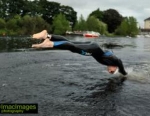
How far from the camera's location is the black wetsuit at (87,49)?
502 inches

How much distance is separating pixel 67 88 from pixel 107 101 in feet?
8.36

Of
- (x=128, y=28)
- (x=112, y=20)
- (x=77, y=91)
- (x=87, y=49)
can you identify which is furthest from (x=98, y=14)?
(x=77, y=91)

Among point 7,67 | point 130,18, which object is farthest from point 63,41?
point 130,18

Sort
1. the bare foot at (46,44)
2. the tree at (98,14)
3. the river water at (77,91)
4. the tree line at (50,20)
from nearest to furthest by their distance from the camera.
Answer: the river water at (77,91), the bare foot at (46,44), the tree line at (50,20), the tree at (98,14)

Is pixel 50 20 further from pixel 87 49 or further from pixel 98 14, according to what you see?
pixel 87 49

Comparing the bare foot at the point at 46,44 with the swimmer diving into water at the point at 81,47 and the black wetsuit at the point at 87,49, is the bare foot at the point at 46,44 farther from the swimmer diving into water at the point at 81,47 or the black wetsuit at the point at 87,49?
the black wetsuit at the point at 87,49

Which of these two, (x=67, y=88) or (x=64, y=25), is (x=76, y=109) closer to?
(x=67, y=88)

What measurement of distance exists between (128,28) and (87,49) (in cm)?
14039

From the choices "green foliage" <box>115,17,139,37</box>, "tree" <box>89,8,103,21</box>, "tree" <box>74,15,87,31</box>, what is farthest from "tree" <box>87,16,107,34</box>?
"tree" <box>89,8,103,21</box>

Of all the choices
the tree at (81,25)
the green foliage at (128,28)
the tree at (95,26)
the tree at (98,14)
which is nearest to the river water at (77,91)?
the tree at (95,26)

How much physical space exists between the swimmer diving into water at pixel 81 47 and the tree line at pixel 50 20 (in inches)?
4153

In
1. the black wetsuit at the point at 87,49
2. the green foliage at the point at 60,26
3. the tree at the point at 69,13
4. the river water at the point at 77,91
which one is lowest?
the river water at the point at 77,91

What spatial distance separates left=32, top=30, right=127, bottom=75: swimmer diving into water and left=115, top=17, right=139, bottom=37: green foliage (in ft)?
442

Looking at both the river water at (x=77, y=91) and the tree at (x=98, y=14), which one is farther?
the tree at (x=98, y=14)
